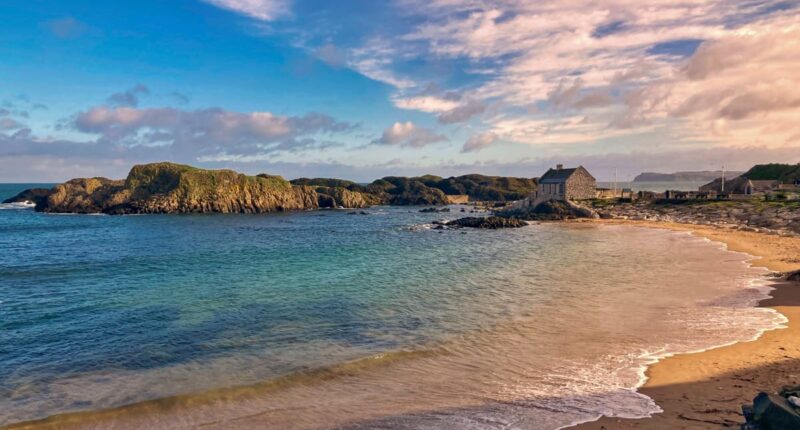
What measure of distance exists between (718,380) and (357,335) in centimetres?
1214

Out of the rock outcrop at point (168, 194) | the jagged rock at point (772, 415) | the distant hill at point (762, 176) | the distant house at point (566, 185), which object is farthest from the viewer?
the rock outcrop at point (168, 194)

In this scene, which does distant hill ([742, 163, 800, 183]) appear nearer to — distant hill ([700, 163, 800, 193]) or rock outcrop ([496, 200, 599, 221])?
distant hill ([700, 163, 800, 193])

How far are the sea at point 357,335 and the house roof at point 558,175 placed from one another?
177 ft

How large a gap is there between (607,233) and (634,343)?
46675 millimetres

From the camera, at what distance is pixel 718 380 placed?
44.4 feet

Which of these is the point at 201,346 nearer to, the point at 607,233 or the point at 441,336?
the point at 441,336

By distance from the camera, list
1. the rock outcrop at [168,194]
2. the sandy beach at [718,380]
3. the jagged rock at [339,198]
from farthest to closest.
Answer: the jagged rock at [339,198], the rock outcrop at [168,194], the sandy beach at [718,380]

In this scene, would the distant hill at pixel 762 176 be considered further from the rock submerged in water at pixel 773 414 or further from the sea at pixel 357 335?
the rock submerged in water at pixel 773 414

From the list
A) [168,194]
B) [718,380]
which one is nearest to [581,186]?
[718,380]

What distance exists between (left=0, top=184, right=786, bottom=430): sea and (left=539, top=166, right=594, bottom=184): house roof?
53.8 m

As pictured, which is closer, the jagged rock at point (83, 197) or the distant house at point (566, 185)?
the distant house at point (566, 185)

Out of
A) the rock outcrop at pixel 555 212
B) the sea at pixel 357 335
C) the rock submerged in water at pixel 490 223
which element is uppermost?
the rock outcrop at pixel 555 212

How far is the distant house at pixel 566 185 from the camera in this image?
93.8 meters

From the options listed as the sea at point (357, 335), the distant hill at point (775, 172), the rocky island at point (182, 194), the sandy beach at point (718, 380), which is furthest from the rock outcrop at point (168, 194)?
the distant hill at point (775, 172)
